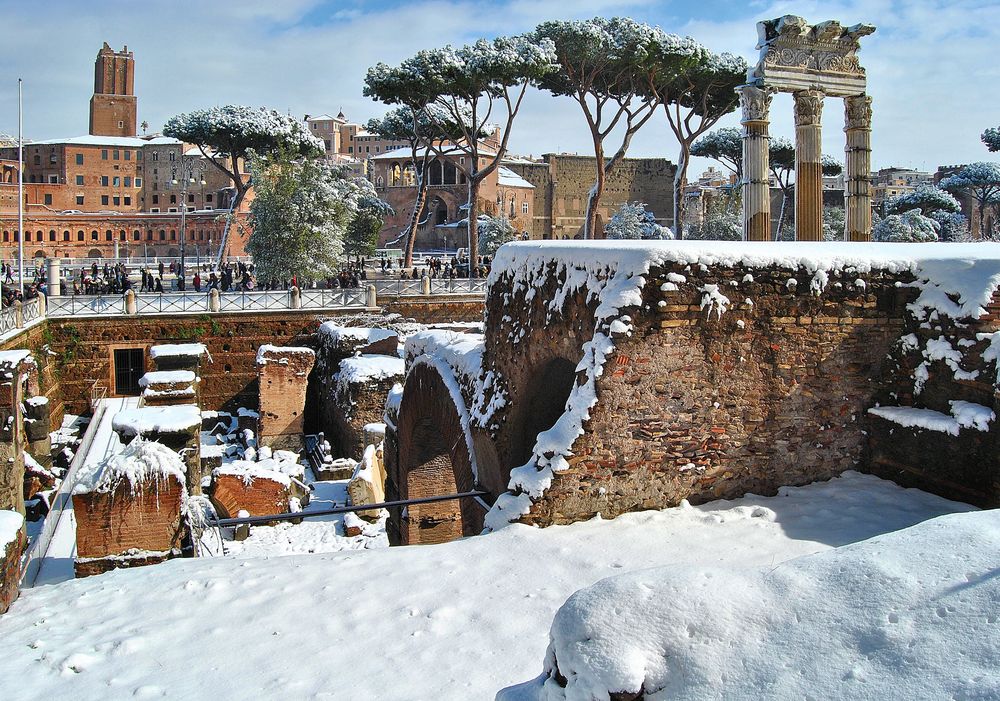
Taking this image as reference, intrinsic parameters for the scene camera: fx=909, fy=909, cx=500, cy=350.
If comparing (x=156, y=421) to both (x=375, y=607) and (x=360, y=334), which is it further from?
(x=375, y=607)

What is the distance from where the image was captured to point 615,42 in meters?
24.0

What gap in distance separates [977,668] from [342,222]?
24.1 metres

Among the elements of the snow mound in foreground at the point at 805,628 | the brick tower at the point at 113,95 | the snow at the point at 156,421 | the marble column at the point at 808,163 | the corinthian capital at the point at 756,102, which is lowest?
the snow at the point at 156,421

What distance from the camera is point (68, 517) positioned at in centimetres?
879

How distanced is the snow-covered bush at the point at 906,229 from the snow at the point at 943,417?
1226 inches

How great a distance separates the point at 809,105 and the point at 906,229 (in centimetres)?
2656

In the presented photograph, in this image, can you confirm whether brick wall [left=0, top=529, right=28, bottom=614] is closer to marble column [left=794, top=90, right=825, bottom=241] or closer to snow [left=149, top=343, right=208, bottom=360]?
marble column [left=794, top=90, right=825, bottom=241]

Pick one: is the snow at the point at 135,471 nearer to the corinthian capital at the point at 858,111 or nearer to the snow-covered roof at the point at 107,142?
the corinthian capital at the point at 858,111

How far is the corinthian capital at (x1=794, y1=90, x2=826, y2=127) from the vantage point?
440 inches

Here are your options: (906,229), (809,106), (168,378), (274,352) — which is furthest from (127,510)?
(906,229)

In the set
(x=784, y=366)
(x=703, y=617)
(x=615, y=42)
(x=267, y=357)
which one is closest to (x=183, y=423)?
(x=267, y=357)

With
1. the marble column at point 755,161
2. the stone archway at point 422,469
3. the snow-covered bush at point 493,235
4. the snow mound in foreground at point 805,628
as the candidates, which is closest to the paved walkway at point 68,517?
the stone archway at point 422,469

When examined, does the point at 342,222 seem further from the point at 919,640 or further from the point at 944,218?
the point at 944,218

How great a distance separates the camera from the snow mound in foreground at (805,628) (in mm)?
1812
